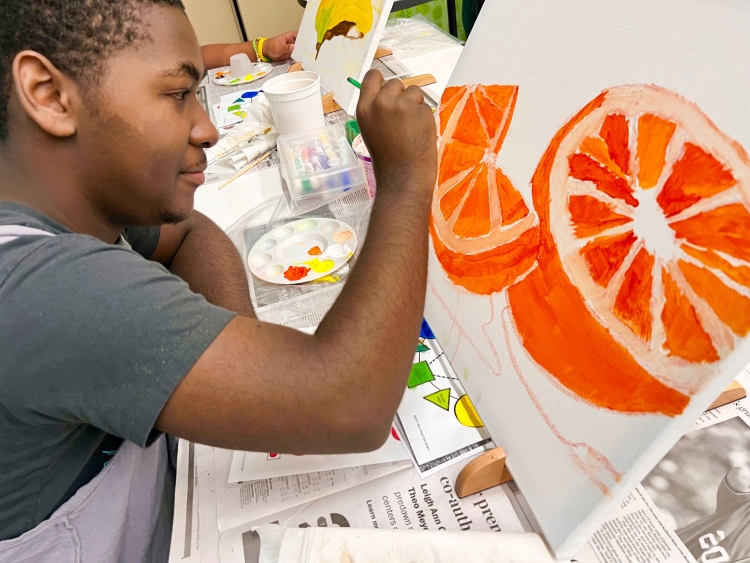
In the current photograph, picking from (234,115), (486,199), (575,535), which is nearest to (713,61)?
(486,199)

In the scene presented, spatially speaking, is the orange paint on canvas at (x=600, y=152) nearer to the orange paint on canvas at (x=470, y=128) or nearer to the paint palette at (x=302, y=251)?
the orange paint on canvas at (x=470, y=128)

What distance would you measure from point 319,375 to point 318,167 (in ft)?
2.69

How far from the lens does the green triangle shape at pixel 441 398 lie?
721mm

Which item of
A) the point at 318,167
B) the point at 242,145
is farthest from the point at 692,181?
the point at 242,145

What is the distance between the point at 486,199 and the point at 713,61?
32 centimetres

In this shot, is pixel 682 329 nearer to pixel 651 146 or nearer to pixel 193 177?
pixel 651 146

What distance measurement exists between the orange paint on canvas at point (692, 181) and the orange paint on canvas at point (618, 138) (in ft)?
0.19

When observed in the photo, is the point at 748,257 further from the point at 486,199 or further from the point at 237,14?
the point at 237,14

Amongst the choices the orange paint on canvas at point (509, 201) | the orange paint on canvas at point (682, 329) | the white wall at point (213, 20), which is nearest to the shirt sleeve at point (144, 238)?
the orange paint on canvas at point (509, 201)

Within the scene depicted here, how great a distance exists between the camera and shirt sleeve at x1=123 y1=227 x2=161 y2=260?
3.22ft

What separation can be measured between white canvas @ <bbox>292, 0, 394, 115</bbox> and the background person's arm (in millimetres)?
212

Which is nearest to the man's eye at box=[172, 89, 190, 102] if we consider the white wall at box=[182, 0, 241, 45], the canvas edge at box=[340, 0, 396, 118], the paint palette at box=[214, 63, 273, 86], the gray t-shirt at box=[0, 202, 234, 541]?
the gray t-shirt at box=[0, 202, 234, 541]

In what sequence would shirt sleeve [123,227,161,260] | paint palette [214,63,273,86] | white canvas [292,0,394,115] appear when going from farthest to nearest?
paint palette [214,63,273,86]
white canvas [292,0,394,115]
shirt sleeve [123,227,161,260]

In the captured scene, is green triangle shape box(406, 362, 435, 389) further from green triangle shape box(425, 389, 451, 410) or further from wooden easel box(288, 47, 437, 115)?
wooden easel box(288, 47, 437, 115)
